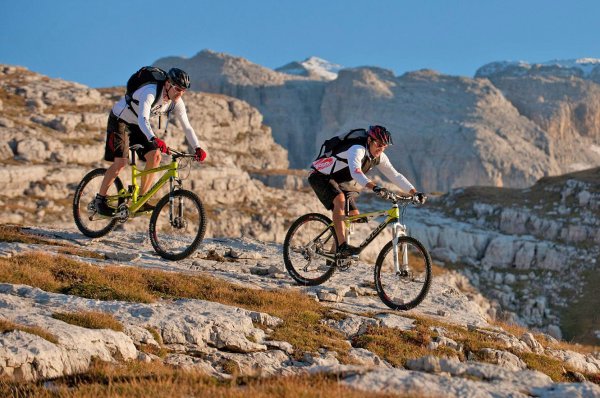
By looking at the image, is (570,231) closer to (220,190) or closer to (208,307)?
(220,190)

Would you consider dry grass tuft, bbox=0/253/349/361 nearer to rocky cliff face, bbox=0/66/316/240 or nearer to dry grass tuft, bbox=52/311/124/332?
dry grass tuft, bbox=52/311/124/332

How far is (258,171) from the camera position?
124 metres

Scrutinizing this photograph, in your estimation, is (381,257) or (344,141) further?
(344,141)

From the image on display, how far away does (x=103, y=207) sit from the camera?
51.8 feet

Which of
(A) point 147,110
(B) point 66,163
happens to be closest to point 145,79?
(A) point 147,110

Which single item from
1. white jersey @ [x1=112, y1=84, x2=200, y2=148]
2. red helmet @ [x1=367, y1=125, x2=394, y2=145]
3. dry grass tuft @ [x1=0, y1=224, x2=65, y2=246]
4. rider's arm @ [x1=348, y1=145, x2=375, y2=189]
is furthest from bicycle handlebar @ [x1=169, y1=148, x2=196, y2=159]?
dry grass tuft @ [x1=0, y1=224, x2=65, y2=246]

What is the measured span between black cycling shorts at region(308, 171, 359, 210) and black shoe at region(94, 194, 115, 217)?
5.35 m

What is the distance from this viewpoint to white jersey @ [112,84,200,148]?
14.4m

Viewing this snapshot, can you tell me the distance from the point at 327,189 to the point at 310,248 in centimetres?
165

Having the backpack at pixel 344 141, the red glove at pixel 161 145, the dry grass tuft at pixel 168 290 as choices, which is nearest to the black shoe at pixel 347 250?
the dry grass tuft at pixel 168 290

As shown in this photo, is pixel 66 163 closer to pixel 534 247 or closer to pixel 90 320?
pixel 534 247

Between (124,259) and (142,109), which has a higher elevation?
(142,109)

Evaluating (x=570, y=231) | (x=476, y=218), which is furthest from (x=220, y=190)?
(x=570, y=231)

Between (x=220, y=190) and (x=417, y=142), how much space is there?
126 m
